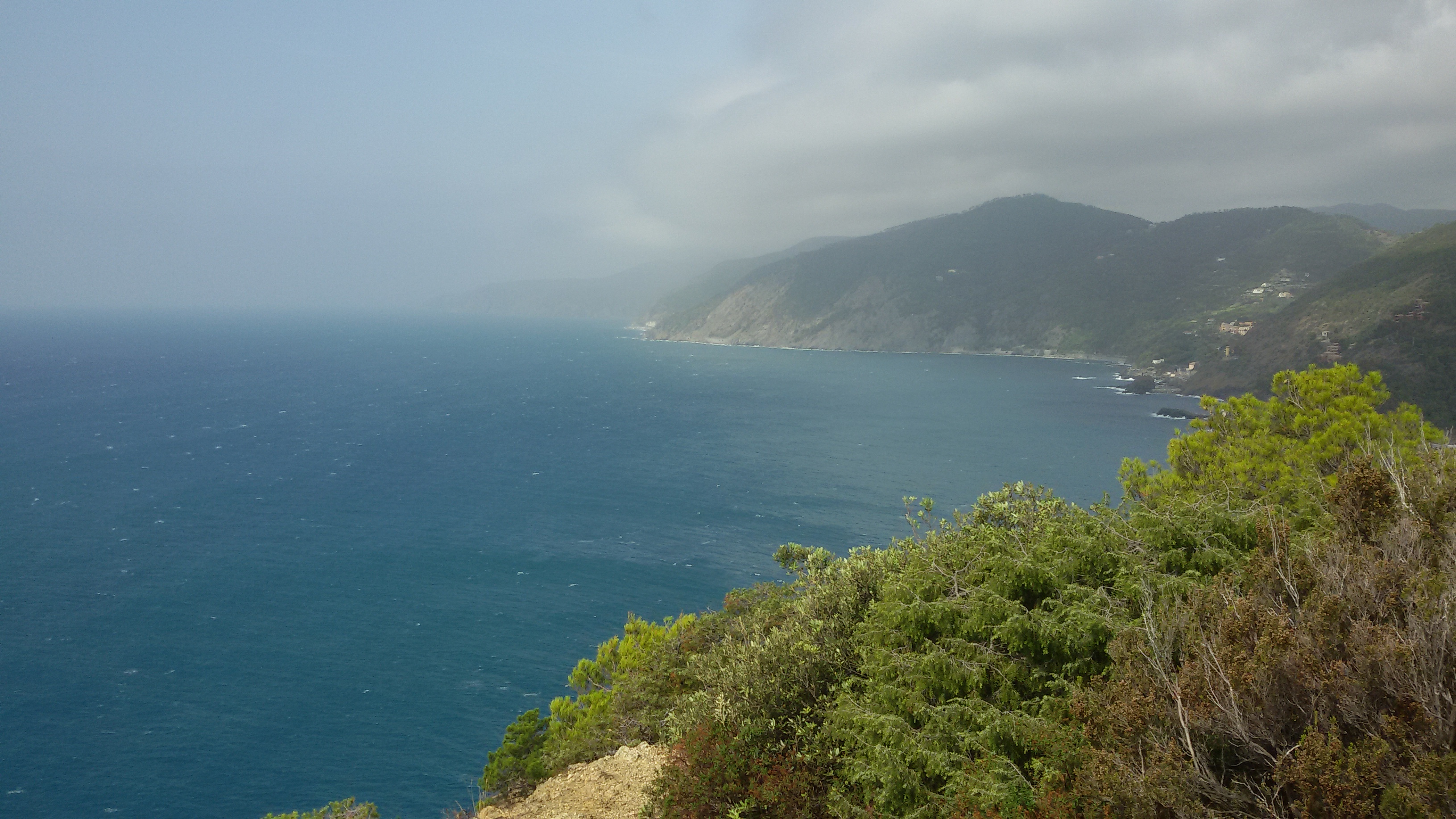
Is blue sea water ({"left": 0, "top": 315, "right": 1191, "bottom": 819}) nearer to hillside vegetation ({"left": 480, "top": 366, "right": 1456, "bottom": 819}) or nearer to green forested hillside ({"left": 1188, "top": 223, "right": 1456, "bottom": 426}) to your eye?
hillside vegetation ({"left": 480, "top": 366, "right": 1456, "bottom": 819})

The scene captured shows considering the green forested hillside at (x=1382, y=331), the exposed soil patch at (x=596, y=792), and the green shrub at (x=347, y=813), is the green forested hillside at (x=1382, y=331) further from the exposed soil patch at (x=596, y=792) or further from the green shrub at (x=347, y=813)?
the green shrub at (x=347, y=813)

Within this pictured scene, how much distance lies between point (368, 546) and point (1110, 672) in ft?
215

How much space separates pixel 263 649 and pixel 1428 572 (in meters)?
55.8

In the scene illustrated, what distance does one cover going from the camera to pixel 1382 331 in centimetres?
11256

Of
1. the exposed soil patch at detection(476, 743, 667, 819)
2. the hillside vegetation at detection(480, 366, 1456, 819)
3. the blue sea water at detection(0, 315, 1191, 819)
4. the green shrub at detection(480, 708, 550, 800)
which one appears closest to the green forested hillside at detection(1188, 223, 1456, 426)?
the blue sea water at detection(0, 315, 1191, 819)

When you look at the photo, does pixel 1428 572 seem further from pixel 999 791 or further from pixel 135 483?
pixel 135 483

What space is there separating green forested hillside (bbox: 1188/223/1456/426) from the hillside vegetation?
100 metres

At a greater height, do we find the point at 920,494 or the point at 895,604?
the point at 895,604

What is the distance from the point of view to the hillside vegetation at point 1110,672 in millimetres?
8180

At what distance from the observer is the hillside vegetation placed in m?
8.18

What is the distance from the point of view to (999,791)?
1082cm

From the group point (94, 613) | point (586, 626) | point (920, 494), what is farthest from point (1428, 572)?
point (920, 494)

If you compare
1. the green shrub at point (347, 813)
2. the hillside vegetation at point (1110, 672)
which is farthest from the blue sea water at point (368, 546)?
the hillside vegetation at point (1110, 672)

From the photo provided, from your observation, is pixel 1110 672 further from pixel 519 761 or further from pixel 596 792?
pixel 519 761
